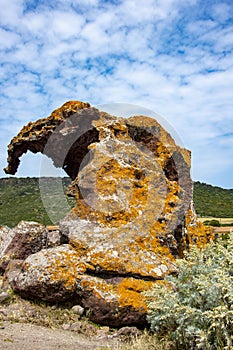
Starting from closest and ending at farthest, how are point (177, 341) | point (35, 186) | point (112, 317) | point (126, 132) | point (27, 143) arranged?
point (177, 341) < point (112, 317) < point (126, 132) < point (27, 143) < point (35, 186)

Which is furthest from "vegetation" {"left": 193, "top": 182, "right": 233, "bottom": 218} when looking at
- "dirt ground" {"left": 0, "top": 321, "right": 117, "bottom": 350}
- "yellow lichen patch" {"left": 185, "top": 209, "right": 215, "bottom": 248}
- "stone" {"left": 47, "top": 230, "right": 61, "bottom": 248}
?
"dirt ground" {"left": 0, "top": 321, "right": 117, "bottom": 350}

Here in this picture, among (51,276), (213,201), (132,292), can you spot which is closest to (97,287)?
(132,292)

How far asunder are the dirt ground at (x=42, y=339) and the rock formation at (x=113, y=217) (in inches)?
25.0

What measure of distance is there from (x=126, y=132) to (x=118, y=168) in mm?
1221

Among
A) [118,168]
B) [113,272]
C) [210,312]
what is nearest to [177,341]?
[210,312]

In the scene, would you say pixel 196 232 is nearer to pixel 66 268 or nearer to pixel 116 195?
pixel 116 195

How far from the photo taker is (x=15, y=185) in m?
57.4

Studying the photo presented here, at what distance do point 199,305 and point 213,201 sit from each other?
46.8m

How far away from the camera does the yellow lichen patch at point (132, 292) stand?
21.3ft

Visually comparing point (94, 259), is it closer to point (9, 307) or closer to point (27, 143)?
point (9, 307)

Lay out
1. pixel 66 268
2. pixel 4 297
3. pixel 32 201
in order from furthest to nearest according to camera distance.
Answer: pixel 32 201 < pixel 4 297 < pixel 66 268

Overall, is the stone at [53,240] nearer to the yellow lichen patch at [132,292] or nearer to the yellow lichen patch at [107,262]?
the yellow lichen patch at [107,262]

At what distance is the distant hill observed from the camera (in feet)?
124

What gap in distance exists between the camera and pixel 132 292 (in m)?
6.66
